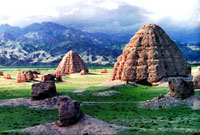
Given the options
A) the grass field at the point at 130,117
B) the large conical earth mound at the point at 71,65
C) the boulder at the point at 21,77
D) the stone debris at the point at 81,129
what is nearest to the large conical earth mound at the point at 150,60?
the grass field at the point at 130,117

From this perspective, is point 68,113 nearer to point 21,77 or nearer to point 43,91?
point 43,91

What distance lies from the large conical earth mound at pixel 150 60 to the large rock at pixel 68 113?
53437 millimetres

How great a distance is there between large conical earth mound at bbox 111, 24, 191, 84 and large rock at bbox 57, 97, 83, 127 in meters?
53.4

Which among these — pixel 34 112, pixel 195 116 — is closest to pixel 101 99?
pixel 34 112

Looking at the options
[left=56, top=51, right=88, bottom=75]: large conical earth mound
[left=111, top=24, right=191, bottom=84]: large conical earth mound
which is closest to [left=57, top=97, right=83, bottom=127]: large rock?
[left=111, top=24, right=191, bottom=84]: large conical earth mound

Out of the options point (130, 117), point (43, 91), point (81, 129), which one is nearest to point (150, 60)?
point (43, 91)

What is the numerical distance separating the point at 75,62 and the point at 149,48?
6572 cm

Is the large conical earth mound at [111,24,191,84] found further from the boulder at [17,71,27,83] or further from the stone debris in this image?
the stone debris

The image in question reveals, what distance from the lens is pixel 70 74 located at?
139 meters

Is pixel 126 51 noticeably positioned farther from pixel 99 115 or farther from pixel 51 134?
pixel 51 134

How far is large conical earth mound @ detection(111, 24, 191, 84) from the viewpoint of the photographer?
8281 cm

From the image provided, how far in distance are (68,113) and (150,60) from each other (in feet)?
184

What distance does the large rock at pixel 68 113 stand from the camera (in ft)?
101

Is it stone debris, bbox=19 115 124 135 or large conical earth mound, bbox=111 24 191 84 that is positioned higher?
large conical earth mound, bbox=111 24 191 84
